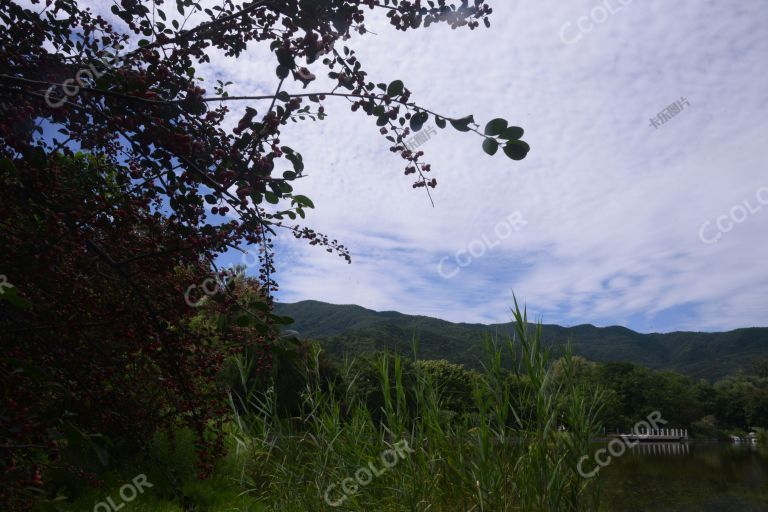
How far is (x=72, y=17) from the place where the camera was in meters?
2.56

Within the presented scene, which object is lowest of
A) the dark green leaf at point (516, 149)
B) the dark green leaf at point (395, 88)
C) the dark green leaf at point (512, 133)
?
the dark green leaf at point (516, 149)

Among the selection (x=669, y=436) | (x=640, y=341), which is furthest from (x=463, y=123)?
(x=640, y=341)

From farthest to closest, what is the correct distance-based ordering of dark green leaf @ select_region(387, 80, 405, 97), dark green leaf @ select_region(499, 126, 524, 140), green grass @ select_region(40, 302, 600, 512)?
green grass @ select_region(40, 302, 600, 512), dark green leaf @ select_region(387, 80, 405, 97), dark green leaf @ select_region(499, 126, 524, 140)

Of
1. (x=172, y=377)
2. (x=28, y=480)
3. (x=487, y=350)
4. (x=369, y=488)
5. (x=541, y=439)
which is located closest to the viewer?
(x=28, y=480)

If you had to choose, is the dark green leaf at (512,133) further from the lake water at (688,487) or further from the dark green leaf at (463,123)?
the lake water at (688,487)

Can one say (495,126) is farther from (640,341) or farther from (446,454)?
(640,341)

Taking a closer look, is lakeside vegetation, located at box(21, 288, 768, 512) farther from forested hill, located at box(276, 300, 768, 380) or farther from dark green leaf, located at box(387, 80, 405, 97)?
forested hill, located at box(276, 300, 768, 380)

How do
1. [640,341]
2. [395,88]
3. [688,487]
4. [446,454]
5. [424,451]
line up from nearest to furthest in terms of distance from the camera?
[395,88], [446,454], [424,451], [688,487], [640,341]

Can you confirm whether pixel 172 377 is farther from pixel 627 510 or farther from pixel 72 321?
pixel 627 510

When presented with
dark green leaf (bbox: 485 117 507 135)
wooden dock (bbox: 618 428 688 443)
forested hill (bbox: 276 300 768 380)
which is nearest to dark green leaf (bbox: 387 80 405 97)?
dark green leaf (bbox: 485 117 507 135)

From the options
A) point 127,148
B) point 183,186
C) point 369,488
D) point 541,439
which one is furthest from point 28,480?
point 369,488

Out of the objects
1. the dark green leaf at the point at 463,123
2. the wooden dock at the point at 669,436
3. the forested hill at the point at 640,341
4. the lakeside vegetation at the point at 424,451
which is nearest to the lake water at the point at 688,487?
the lakeside vegetation at the point at 424,451

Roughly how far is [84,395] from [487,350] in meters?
3.28

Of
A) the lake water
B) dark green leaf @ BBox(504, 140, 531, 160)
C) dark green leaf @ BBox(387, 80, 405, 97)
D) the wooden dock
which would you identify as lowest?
the wooden dock
